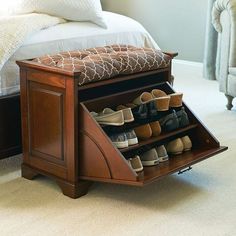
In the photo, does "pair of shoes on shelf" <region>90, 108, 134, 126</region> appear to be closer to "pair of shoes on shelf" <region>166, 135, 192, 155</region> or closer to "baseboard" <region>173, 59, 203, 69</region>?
"pair of shoes on shelf" <region>166, 135, 192, 155</region>

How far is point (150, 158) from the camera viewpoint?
2363mm

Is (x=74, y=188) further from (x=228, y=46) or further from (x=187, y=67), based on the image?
(x=187, y=67)

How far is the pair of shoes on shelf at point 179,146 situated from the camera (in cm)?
249

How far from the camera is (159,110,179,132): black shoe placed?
2459 mm

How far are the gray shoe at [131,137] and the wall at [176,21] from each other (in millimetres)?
2869

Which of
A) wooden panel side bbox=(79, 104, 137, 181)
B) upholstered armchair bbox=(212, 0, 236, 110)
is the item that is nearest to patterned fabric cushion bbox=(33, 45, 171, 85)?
wooden panel side bbox=(79, 104, 137, 181)

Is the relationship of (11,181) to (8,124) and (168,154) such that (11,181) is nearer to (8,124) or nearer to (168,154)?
(8,124)

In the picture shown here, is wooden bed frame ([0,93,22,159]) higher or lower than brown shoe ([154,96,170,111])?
lower

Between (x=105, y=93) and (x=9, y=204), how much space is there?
718 mm

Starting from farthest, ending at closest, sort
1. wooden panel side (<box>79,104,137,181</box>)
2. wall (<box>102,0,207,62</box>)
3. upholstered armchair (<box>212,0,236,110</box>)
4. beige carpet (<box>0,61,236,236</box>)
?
wall (<box>102,0,207,62</box>)
upholstered armchair (<box>212,0,236,110</box>)
wooden panel side (<box>79,104,137,181</box>)
beige carpet (<box>0,61,236,236</box>)

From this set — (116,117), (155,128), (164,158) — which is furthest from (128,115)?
(164,158)

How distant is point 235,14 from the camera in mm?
3572

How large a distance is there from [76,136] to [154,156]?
1.25 ft

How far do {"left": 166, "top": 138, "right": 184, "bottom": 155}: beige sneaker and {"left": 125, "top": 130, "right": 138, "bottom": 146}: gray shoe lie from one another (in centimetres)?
25
